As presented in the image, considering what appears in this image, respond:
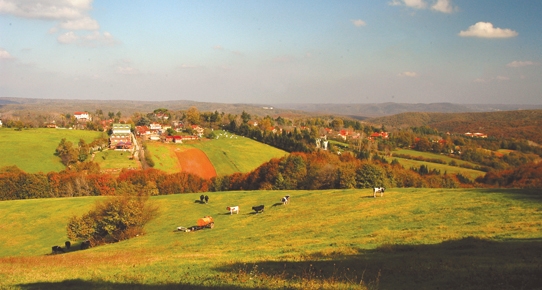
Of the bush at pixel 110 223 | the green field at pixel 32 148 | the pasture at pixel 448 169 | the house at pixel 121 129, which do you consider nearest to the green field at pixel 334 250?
the bush at pixel 110 223

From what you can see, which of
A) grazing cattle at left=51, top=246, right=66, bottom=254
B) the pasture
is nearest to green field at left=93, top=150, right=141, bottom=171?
grazing cattle at left=51, top=246, right=66, bottom=254

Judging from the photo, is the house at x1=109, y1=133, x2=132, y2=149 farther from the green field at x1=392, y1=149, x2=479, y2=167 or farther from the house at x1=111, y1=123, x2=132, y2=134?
the green field at x1=392, y1=149, x2=479, y2=167

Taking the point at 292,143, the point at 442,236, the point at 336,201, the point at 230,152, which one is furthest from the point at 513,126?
the point at 442,236

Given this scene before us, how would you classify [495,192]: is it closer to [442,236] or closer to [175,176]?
[442,236]

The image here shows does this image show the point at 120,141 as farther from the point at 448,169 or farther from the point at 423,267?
the point at 423,267

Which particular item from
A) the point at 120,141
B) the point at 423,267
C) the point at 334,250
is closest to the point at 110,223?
the point at 334,250
